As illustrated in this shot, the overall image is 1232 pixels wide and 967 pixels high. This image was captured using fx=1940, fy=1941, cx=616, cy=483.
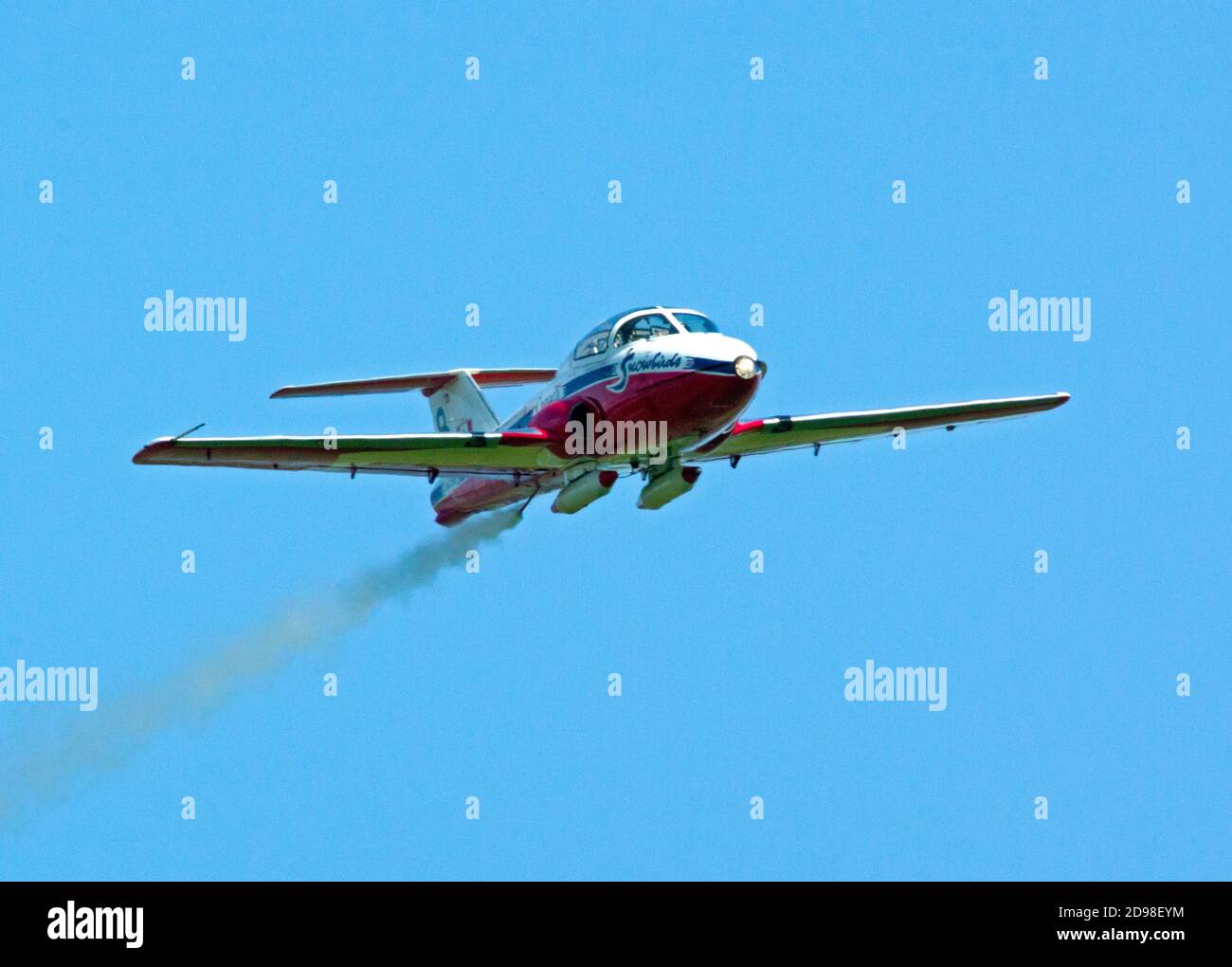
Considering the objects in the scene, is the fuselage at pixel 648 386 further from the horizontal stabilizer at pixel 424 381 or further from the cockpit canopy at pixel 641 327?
the horizontal stabilizer at pixel 424 381

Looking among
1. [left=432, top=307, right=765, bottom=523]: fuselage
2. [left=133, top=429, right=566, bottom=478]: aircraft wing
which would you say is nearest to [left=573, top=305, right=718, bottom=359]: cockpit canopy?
[left=432, top=307, right=765, bottom=523]: fuselage

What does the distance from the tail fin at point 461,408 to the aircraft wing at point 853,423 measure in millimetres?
5019

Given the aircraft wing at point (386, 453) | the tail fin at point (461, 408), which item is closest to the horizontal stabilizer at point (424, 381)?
the tail fin at point (461, 408)

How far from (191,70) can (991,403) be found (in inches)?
668

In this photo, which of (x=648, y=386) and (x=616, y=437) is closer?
(x=648, y=386)

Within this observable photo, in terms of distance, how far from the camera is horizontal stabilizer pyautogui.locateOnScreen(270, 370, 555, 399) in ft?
131

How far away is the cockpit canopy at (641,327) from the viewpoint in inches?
1313

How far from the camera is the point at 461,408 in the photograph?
4053 cm

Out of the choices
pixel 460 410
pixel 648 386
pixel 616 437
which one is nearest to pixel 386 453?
pixel 616 437

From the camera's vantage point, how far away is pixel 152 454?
104ft

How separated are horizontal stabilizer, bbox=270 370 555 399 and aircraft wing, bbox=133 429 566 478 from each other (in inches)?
182

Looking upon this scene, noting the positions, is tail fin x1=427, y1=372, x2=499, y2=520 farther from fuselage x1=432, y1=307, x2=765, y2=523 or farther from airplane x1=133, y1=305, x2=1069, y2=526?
fuselage x1=432, y1=307, x2=765, y2=523

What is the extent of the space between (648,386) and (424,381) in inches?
375

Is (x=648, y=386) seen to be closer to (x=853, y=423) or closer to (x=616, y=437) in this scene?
(x=616, y=437)
